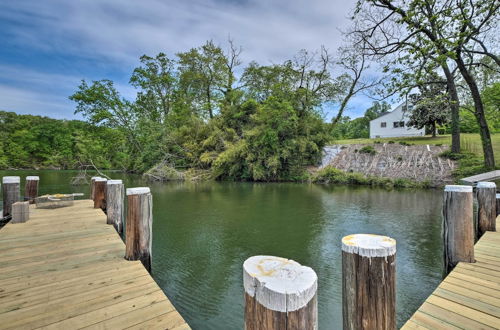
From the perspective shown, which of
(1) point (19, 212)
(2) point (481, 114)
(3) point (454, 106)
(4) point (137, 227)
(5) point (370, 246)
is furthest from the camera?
(3) point (454, 106)

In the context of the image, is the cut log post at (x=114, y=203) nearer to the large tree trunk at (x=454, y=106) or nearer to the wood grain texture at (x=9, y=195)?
the wood grain texture at (x=9, y=195)

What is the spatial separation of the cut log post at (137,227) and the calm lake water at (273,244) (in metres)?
0.75

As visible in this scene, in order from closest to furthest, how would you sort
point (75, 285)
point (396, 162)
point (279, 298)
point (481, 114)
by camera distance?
point (279, 298) → point (75, 285) → point (481, 114) → point (396, 162)

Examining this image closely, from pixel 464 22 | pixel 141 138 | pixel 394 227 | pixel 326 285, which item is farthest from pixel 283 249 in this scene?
pixel 141 138

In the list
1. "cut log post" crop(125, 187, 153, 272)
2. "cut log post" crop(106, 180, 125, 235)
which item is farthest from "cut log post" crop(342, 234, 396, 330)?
"cut log post" crop(106, 180, 125, 235)

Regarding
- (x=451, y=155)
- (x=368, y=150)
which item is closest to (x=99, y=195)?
(x=368, y=150)

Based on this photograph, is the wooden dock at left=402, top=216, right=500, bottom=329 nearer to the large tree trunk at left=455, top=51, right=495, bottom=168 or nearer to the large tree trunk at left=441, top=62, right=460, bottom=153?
the large tree trunk at left=455, top=51, right=495, bottom=168

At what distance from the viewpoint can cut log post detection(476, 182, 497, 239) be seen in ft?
13.7

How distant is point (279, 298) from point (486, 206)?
5.25 metres

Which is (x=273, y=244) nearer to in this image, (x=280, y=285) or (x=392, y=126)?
(x=280, y=285)

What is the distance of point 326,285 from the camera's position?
3.71m

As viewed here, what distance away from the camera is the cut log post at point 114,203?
497 cm

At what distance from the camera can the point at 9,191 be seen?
5.96 meters

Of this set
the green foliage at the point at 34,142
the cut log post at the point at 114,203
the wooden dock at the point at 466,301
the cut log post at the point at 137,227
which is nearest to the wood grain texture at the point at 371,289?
the wooden dock at the point at 466,301
